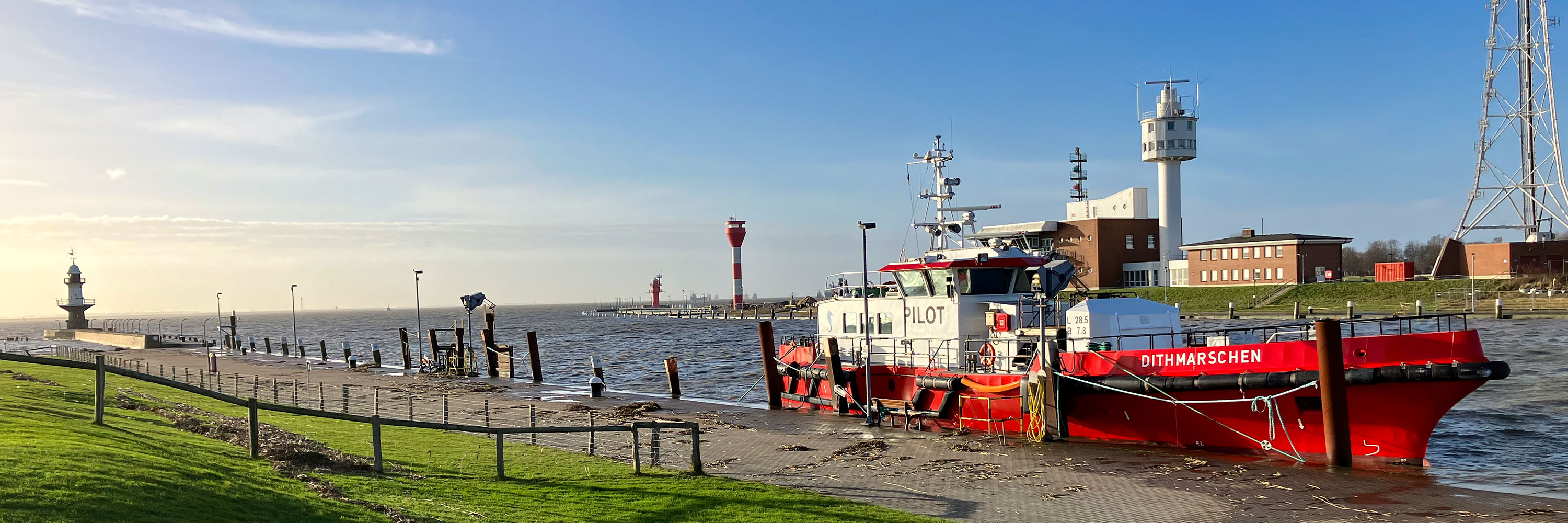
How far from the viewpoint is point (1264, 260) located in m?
75.8

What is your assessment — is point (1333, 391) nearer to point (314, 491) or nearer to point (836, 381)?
point (836, 381)

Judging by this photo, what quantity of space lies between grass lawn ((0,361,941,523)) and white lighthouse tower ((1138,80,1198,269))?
7563cm

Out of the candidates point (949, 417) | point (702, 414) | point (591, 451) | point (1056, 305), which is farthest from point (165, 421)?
point (1056, 305)

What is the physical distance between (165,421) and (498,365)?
28.5 m

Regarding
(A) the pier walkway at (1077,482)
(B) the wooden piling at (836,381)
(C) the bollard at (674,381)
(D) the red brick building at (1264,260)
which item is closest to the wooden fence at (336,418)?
(A) the pier walkway at (1077,482)

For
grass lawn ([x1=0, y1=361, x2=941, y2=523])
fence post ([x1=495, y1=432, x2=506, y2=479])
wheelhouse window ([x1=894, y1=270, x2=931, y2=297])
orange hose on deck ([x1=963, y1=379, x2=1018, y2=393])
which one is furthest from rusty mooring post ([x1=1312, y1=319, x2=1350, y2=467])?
fence post ([x1=495, y1=432, x2=506, y2=479])

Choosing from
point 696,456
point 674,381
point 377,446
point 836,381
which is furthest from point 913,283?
point 377,446

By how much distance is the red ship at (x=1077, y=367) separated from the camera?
53.7 ft

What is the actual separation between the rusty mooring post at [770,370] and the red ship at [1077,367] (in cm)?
39

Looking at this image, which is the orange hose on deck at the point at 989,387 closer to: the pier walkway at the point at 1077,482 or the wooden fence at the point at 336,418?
the pier walkway at the point at 1077,482

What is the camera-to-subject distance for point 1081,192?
94.9 metres

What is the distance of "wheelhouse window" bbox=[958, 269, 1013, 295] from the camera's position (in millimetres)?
22781

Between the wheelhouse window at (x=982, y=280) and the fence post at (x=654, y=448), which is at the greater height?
the wheelhouse window at (x=982, y=280)

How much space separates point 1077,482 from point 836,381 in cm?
1003
